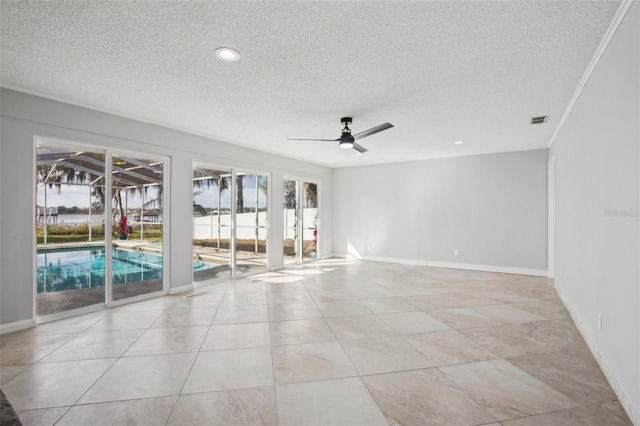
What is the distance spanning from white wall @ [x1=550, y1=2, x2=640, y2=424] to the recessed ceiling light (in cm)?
275

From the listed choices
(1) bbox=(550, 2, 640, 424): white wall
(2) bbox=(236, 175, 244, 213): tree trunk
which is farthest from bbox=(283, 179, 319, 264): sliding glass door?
(1) bbox=(550, 2, 640, 424): white wall

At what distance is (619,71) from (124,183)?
5.54 metres

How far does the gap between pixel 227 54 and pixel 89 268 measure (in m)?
5.67

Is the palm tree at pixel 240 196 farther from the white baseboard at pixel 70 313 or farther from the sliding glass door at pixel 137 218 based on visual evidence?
the white baseboard at pixel 70 313

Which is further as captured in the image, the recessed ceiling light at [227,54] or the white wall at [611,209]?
the recessed ceiling light at [227,54]

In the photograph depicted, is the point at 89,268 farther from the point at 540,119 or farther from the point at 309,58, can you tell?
the point at 540,119

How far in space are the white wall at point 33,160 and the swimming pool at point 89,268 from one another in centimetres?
78

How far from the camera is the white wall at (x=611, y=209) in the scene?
5.93 ft

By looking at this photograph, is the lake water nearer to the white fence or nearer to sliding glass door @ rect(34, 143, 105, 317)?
sliding glass door @ rect(34, 143, 105, 317)

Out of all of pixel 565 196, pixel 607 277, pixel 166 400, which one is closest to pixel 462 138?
pixel 565 196

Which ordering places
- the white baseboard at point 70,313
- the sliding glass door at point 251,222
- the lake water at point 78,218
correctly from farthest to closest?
the sliding glass door at point 251,222 < the lake water at point 78,218 < the white baseboard at point 70,313

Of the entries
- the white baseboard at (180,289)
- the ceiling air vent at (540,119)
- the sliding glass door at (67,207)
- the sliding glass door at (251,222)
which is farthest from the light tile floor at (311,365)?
the ceiling air vent at (540,119)

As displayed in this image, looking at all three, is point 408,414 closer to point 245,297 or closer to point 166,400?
point 166,400

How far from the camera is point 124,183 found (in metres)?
4.29
